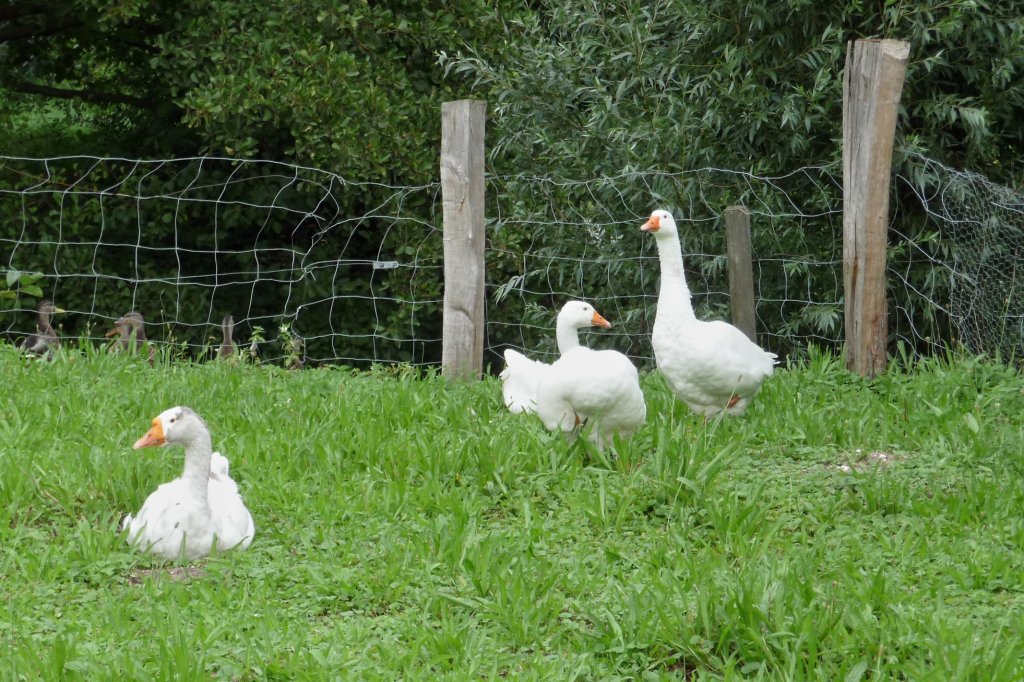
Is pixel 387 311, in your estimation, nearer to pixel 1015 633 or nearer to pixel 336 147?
pixel 336 147

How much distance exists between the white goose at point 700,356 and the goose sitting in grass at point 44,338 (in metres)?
3.85

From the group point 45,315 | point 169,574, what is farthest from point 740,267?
point 45,315

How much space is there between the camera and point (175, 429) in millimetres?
4531

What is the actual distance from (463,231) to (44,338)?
3183mm

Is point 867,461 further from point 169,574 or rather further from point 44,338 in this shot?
point 44,338

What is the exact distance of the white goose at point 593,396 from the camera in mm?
5195

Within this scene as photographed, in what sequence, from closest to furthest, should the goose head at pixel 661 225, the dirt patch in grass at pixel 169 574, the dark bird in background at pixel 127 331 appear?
A: the dirt patch in grass at pixel 169 574 → the goose head at pixel 661 225 → the dark bird in background at pixel 127 331

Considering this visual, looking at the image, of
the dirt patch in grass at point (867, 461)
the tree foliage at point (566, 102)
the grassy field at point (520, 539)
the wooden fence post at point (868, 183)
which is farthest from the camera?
the tree foliage at point (566, 102)

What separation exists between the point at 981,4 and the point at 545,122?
140 inches

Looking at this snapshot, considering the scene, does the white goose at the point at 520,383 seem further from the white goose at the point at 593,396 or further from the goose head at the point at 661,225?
the goose head at the point at 661,225

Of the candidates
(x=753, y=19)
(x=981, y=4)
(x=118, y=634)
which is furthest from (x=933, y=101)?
(x=118, y=634)

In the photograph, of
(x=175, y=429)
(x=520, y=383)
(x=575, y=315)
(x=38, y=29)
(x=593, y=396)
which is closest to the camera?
(x=175, y=429)

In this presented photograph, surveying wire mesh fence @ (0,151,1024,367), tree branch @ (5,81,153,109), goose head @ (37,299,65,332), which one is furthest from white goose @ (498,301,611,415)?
tree branch @ (5,81,153,109)

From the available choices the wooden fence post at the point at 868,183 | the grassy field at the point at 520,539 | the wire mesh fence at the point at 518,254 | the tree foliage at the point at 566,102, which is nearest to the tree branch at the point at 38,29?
the tree foliage at the point at 566,102
